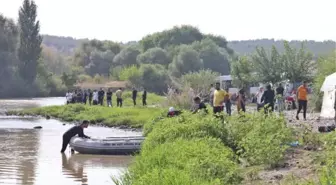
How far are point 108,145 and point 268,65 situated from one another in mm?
24886

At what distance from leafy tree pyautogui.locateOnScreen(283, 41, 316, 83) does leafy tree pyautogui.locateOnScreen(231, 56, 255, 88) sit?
21.9ft

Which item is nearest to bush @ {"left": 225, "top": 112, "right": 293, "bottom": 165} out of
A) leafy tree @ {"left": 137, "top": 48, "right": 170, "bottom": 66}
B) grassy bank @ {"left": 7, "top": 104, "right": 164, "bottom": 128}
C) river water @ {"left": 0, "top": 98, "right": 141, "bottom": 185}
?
river water @ {"left": 0, "top": 98, "right": 141, "bottom": 185}

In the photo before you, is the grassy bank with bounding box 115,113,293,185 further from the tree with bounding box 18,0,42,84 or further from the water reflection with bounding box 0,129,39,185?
the tree with bounding box 18,0,42,84

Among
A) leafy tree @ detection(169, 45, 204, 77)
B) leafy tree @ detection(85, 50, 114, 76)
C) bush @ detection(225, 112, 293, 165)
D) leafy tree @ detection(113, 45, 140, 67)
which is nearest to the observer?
bush @ detection(225, 112, 293, 165)

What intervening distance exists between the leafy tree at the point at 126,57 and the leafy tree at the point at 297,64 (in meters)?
74.9

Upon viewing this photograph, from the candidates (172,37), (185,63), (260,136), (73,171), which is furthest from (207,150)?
(172,37)

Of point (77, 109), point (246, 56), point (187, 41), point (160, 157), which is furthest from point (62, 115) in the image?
point (187, 41)

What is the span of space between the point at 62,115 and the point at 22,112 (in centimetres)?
578

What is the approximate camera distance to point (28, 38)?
8894 cm

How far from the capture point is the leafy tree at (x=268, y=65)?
4550 cm

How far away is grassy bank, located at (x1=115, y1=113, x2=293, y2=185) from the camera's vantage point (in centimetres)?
1018

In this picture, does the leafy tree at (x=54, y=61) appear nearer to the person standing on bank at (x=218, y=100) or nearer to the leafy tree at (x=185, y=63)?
the leafy tree at (x=185, y=63)

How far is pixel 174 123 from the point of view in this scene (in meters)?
16.4

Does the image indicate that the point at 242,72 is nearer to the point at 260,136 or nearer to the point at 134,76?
the point at 134,76
